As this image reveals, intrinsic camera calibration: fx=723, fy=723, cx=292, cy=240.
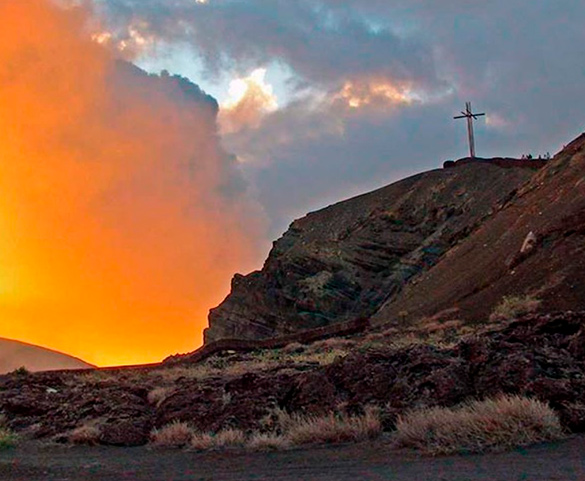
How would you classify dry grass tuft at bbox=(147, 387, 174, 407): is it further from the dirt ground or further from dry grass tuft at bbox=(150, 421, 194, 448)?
the dirt ground

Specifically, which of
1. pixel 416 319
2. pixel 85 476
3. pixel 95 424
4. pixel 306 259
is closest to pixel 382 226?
pixel 306 259

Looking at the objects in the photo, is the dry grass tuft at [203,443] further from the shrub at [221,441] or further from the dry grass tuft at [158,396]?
the dry grass tuft at [158,396]

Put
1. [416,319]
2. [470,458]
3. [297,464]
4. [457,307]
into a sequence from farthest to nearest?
[416,319], [457,307], [297,464], [470,458]

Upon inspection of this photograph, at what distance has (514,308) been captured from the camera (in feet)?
85.9

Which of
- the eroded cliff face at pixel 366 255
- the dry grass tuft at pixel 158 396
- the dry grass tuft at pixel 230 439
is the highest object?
the eroded cliff face at pixel 366 255

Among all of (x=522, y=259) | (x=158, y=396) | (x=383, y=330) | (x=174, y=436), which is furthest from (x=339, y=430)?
(x=522, y=259)

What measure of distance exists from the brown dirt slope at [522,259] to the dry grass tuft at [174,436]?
1650 centimetres

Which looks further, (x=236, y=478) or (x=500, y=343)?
(x=500, y=343)

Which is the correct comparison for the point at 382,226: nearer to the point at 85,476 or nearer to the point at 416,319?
the point at 416,319

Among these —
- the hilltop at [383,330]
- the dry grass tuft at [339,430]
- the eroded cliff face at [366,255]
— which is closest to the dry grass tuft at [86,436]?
the hilltop at [383,330]

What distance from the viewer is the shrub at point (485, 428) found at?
869cm

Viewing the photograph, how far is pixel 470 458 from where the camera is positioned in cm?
820

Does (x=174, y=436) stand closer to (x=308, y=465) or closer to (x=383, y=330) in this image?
(x=308, y=465)

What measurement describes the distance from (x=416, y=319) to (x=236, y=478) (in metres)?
26.4
